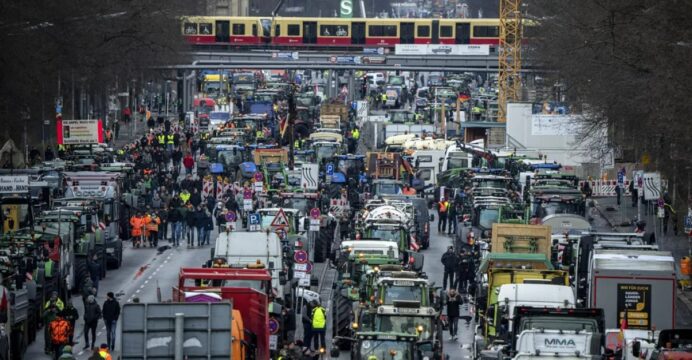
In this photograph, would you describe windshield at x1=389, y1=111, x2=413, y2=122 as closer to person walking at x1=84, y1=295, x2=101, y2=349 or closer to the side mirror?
person walking at x1=84, y1=295, x2=101, y2=349

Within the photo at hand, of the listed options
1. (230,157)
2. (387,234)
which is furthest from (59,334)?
(230,157)

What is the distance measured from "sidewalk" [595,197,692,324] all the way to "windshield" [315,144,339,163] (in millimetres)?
10883

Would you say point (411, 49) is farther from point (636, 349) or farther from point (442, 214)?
point (636, 349)

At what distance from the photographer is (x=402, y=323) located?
3838 centimetres

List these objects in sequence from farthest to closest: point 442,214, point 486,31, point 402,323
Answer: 1. point 486,31
2. point 442,214
3. point 402,323

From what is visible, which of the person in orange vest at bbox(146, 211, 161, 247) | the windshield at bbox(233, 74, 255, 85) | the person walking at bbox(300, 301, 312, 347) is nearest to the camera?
the person walking at bbox(300, 301, 312, 347)

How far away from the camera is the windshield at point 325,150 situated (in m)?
85.2

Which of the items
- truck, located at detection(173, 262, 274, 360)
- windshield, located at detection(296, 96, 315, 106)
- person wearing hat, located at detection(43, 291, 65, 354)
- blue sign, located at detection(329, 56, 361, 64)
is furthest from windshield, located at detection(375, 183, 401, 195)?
blue sign, located at detection(329, 56, 361, 64)

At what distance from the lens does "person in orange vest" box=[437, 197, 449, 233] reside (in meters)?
67.2

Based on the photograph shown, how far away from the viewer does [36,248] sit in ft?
158

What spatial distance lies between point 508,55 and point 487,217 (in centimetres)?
6207

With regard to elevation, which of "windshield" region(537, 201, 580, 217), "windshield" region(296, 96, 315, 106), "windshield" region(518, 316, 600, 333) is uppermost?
"windshield" region(296, 96, 315, 106)

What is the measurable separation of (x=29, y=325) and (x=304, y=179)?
24594 mm

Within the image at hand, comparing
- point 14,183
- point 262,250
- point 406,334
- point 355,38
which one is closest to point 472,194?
point 14,183
